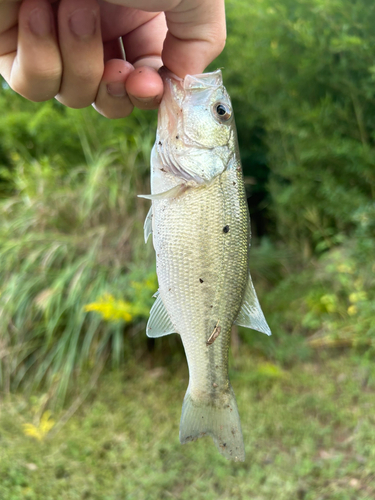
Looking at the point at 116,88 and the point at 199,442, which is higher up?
the point at 116,88

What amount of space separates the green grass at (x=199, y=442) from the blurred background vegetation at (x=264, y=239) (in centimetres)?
10

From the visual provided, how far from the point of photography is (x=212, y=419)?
1202 mm

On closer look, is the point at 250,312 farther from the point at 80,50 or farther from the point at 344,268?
the point at 344,268

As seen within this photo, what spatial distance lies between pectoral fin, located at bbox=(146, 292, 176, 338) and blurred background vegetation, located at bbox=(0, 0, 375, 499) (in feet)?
5.16

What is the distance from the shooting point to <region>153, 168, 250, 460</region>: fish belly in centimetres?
114

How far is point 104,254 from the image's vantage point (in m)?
3.51

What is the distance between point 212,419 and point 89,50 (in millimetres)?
1163

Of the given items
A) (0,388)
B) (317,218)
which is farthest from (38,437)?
(317,218)

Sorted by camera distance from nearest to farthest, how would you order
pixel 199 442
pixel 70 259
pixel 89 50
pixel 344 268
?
pixel 89 50, pixel 199 442, pixel 344 268, pixel 70 259

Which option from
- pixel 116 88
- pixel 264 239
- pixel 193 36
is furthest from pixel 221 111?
pixel 264 239

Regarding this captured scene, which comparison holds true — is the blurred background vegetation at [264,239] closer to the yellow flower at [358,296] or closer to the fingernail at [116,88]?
→ the yellow flower at [358,296]

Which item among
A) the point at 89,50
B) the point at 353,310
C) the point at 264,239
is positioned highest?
the point at 89,50

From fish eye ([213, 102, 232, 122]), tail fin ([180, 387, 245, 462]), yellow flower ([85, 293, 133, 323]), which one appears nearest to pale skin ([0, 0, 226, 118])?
fish eye ([213, 102, 232, 122])

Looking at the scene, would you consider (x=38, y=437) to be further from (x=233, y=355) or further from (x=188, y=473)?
(x=233, y=355)
